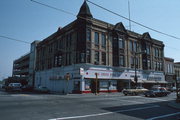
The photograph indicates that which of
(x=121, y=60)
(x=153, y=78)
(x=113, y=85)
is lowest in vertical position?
(x=113, y=85)

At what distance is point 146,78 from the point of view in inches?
1679

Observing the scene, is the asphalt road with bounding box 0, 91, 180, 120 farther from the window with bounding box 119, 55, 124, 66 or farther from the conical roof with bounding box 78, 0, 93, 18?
the window with bounding box 119, 55, 124, 66

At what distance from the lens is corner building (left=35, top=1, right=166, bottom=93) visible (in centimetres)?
3130

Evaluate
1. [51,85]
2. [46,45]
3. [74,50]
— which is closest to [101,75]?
[74,50]

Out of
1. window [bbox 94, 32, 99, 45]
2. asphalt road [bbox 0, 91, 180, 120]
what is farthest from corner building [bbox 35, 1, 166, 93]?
asphalt road [bbox 0, 91, 180, 120]

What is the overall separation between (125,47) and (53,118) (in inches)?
1274

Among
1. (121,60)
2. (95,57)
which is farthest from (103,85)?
(121,60)

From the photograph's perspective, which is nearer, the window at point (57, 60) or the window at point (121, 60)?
the window at point (121, 60)

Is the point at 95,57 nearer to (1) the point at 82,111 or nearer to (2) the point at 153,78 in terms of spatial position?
(2) the point at 153,78

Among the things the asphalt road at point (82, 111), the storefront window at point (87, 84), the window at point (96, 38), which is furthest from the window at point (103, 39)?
the asphalt road at point (82, 111)

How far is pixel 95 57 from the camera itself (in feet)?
107

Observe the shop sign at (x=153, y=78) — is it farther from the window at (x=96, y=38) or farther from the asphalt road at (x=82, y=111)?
the asphalt road at (x=82, y=111)

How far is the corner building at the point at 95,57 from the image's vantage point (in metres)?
31.3

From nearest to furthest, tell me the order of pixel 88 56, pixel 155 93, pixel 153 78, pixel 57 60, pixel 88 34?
pixel 155 93 → pixel 88 56 → pixel 88 34 → pixel 57 60 → pixel 153 78
